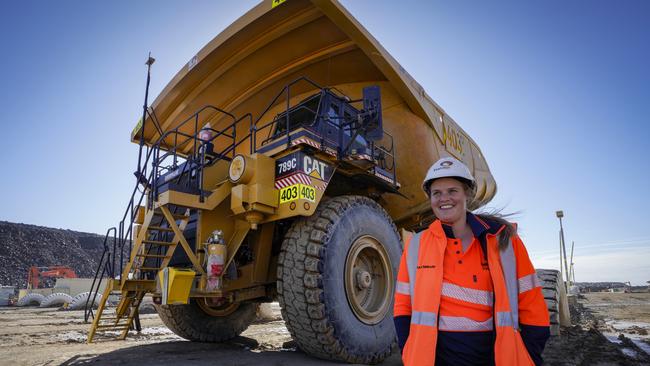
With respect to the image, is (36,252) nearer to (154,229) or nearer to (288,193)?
(154,229)

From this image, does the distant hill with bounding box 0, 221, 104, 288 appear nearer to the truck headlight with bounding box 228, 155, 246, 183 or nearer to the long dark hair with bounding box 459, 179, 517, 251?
the truck headlight with bounding box 228, 155, 246, 183

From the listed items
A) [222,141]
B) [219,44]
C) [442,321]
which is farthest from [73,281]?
[442,321]

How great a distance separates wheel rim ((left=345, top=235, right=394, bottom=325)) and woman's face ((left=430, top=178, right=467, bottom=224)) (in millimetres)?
2440

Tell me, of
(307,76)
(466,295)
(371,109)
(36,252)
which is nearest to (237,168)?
(371,109)

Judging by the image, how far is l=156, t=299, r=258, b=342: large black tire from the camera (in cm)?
557

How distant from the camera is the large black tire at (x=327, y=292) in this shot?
12.8 feet

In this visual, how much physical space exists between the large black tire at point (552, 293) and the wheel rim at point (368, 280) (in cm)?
224

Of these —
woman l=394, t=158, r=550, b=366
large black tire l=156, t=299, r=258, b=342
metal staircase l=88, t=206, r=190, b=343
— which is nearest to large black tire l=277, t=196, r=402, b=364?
metal staircase l=88, t=206, r=190, b=343

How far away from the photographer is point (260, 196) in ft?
13.9

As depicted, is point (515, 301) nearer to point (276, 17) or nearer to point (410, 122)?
point (276, 17)

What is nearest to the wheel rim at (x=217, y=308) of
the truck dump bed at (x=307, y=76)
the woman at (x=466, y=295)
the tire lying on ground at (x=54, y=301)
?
the truck dump bed at (x=307, y=76)

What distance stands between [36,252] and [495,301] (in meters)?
48.4

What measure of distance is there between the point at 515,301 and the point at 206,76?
5516 millimetres

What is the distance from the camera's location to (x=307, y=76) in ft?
21.4
